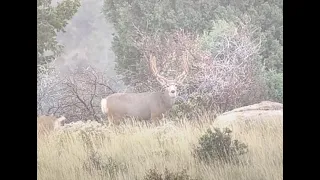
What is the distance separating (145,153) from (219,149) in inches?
17.7

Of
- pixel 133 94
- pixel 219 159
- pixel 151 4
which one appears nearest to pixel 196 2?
pixel 151 4

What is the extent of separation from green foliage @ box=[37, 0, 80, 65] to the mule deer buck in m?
0.44

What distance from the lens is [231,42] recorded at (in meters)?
2.87

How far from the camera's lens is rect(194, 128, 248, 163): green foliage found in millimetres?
2807

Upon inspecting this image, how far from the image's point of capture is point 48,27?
2.89m

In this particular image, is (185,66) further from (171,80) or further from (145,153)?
(145,153)

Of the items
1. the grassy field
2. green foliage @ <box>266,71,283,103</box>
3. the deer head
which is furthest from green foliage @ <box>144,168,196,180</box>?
green foliage @ <box>266,71,283,103</box>

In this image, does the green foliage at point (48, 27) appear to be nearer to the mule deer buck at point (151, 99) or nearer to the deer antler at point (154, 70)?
the mule deer buck at point (151, 99)

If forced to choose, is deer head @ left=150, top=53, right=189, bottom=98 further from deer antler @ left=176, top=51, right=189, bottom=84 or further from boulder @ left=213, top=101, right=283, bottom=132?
boulder @ left=213, top=101, right=283, bottom=132

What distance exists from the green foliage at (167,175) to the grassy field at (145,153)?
0.02 metres

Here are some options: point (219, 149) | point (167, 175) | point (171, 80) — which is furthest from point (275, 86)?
point (167, 175)
